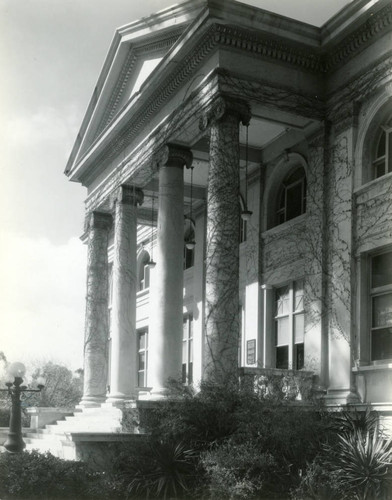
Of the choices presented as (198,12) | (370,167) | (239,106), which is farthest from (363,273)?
(198,12)

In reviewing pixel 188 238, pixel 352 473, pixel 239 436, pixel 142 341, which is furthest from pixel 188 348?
pixel 352 473

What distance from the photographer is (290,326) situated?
17.5 m

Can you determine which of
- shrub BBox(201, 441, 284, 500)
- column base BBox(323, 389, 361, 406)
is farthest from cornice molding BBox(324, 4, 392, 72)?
shrub BBox(201, 441, 284, 500)

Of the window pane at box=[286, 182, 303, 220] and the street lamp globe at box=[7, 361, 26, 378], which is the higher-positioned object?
the window pane at box=[286, 182, 303, 220]

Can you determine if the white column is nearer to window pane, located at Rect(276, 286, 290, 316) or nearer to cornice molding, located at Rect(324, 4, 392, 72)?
window pane, located at Rect(276, 286, 290, 316)

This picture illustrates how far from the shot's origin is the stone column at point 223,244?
540 inches

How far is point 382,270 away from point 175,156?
247 inches

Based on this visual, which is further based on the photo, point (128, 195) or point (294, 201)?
point (128, 195)

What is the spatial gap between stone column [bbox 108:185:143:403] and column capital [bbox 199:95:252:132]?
6111 millimetres

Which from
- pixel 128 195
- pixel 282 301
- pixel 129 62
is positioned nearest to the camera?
pixel 282 301

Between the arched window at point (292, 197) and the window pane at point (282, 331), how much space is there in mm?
2838

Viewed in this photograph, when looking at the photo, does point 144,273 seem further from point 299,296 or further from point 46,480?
point 46,480

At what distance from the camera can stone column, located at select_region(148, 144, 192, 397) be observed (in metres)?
16.6

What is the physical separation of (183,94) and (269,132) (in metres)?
3.15
